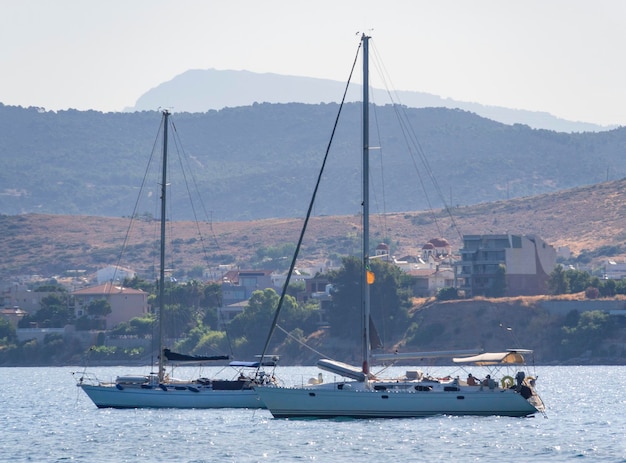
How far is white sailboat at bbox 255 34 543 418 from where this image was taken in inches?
2589

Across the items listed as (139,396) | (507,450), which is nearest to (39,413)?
(139,396)

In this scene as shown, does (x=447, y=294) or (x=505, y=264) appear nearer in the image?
(x=447, y=294)

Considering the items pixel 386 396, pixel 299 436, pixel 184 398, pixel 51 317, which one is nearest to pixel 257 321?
pixel 51 317

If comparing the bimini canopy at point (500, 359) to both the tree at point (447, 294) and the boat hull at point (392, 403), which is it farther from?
the tree at point (447, 294)

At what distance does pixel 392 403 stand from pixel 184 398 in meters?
16.1

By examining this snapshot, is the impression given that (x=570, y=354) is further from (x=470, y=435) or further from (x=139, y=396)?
(x=470, y=435)

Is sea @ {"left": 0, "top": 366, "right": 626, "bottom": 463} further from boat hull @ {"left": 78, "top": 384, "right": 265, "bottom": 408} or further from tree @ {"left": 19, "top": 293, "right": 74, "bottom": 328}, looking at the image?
tree @ {"left": 19, "top": 293, "right": 74, "bottom": 328}

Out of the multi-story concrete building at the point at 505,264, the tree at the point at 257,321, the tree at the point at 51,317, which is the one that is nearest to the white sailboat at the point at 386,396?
the tree at the point at 257,321

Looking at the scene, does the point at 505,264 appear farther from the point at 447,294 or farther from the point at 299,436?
the point at 299,436

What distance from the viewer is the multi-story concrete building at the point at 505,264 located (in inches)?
6663

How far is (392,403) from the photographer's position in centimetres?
6575

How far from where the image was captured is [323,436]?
204ft

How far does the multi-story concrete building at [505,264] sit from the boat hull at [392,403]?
101 m

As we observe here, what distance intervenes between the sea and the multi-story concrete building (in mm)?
84657
